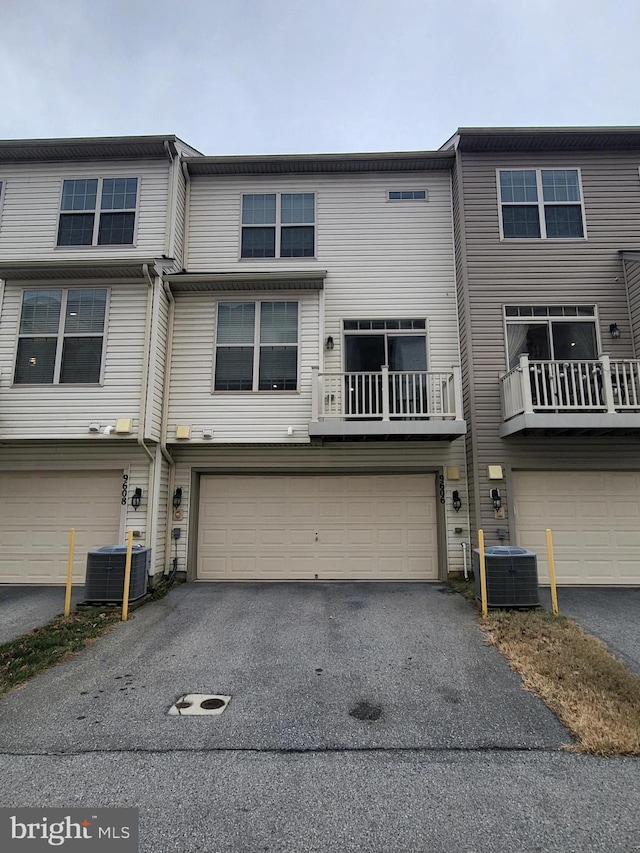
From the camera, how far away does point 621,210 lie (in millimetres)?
8297

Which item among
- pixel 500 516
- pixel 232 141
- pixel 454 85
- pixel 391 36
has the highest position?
pixel 232 141

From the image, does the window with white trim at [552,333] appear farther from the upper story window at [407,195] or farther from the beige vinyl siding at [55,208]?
the beige vinyl siding at [55,208]

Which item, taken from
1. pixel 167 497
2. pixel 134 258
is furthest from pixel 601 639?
pixel 134 258

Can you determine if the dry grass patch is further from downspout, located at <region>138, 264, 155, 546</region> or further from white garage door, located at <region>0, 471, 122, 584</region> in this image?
white garage door, located at <region>0, 471, 122, 584</region>

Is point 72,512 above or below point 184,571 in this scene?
above

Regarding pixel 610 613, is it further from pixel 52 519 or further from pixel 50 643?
pixel 52 519

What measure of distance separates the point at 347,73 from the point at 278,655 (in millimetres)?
19170

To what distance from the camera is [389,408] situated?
7461 mm

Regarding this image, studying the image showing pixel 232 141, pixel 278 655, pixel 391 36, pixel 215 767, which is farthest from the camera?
pixel 232 141

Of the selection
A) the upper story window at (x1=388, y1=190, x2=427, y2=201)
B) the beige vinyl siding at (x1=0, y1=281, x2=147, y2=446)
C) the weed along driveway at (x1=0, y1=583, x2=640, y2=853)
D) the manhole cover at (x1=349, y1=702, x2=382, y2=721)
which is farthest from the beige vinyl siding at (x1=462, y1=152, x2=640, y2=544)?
the beige vinyl siding at (x1=0, y1=281, x2=147, y2=446)

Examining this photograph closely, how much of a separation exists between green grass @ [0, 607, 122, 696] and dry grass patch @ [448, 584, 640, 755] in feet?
15.9

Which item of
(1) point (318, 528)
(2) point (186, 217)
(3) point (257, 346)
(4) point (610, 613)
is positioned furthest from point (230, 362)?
(4) point (610, 613)

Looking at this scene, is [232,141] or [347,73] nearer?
[347,73]

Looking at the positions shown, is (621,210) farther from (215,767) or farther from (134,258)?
(215,767)
